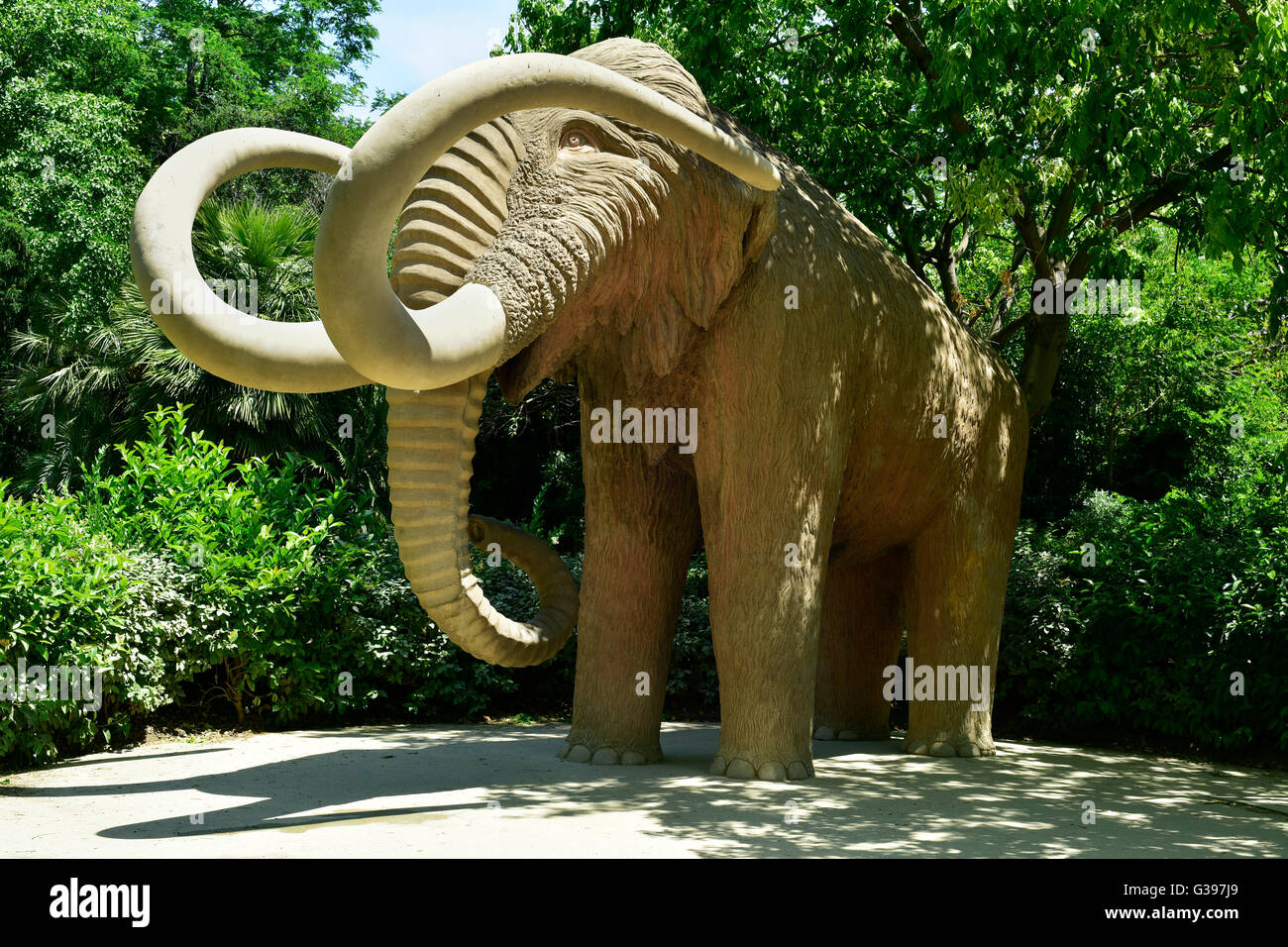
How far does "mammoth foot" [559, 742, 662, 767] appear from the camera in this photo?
644 centimetres

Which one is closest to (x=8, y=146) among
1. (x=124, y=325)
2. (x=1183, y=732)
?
(x=124, y=325)

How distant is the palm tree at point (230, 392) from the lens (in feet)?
43.3

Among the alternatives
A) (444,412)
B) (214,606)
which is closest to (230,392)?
(214,606)

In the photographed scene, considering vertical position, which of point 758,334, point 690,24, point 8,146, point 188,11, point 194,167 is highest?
point 188,11

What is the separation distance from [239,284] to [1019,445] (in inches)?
346

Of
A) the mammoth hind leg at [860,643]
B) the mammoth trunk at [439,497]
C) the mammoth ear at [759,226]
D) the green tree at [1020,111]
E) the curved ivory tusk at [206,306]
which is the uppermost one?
the green tree at [1020,111]

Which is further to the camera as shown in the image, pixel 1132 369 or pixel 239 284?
pixel 1132 369

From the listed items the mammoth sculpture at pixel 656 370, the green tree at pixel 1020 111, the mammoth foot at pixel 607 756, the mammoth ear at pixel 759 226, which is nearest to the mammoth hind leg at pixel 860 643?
the mammoth sculpture at pixel 656 370

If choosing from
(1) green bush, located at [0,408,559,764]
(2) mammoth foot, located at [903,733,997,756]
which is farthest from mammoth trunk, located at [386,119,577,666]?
(2) mammoth foot, located at [903,733,997,756]

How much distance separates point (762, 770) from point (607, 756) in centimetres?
98

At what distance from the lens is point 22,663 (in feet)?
20.5

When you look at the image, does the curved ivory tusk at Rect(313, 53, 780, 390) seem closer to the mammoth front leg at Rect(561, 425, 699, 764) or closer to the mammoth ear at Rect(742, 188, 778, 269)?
the mammoth ear at Rect(742, 188, 778, 269)

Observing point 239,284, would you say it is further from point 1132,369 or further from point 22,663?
point 1132,369

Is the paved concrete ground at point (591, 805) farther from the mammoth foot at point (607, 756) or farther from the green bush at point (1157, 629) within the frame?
the green bush at point (1157, 629)
